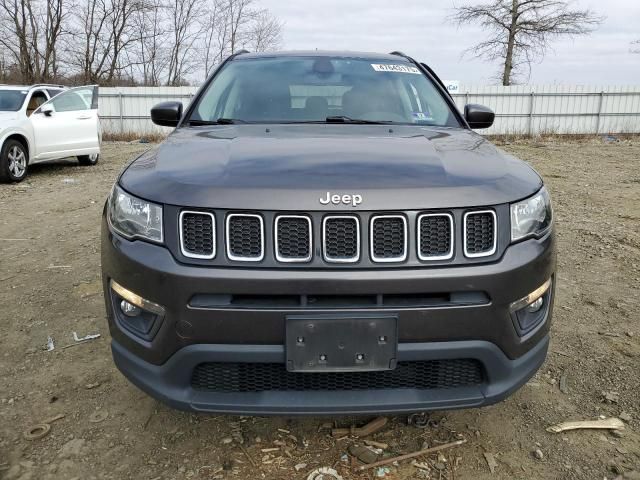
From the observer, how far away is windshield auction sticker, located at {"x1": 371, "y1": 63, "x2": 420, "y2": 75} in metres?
3.17

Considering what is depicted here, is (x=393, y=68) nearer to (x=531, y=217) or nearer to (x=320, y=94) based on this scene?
(x=320, y=94)

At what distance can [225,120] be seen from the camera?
9.04ft

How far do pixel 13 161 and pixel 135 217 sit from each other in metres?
7.96

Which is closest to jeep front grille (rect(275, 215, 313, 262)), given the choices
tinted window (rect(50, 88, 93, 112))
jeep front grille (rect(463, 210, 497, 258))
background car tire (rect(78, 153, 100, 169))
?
jeep front grille (rect(463, 210, 497, 258))

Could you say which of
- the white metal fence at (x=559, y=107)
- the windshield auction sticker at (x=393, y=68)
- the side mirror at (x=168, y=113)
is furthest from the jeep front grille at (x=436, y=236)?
the white metal fence at (x=559, y=107)

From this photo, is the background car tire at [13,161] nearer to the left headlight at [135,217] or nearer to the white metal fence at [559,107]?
the left headlight at [135,217]

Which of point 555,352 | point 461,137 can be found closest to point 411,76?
point 461,137

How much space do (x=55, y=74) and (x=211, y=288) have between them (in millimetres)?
27786

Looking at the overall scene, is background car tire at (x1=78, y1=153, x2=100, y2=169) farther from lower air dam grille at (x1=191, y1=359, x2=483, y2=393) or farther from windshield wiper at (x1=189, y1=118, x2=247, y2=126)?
lower air dam grille at (x1=191, y1=359, x2=483, y2=393)

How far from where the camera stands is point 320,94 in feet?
9.52

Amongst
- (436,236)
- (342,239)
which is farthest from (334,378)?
(436,236)

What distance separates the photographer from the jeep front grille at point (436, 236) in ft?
5.46

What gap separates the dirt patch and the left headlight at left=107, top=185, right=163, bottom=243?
0.92 m

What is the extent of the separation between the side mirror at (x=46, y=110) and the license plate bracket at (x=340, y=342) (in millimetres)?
8999
